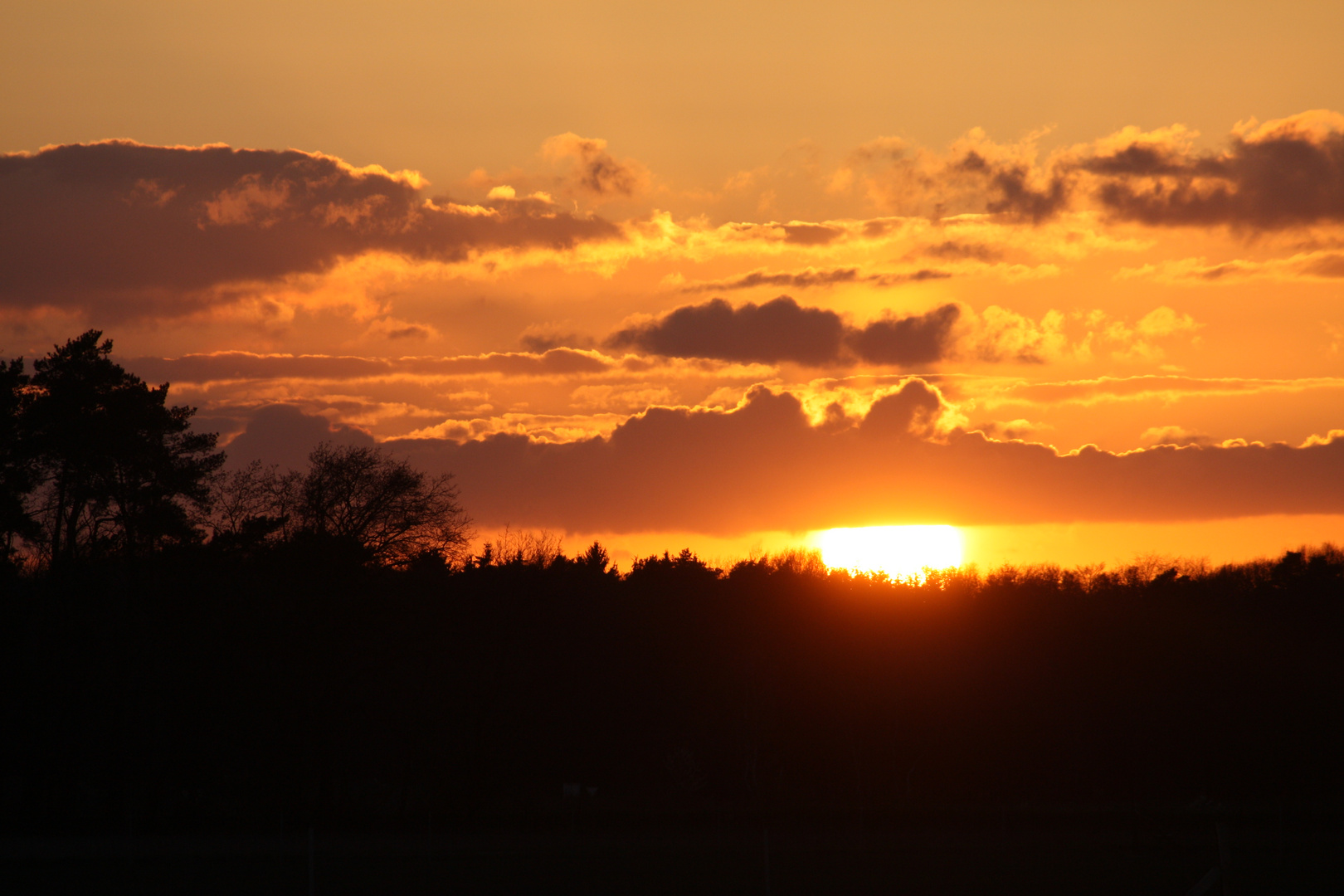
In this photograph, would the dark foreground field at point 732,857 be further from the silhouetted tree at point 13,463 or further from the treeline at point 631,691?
the silhouetted tree at point 13,463

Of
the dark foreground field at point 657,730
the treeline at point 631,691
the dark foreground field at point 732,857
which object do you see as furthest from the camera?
the treeline at point 631,691

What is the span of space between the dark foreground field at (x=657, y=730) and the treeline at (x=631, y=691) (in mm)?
157

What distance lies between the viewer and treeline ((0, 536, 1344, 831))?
53656 mm

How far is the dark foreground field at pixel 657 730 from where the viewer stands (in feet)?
148

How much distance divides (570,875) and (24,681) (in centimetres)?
2563

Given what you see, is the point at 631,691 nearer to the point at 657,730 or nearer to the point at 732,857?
the point at 657,730

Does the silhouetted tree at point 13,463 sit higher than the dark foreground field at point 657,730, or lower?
higher

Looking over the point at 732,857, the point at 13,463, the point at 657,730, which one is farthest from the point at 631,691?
the point at 13,463

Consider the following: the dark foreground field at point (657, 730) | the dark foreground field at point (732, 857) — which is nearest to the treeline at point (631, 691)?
the dark foreground field at point (657, 730)

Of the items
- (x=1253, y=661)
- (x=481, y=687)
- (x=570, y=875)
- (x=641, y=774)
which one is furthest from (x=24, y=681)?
(x=1253, y=661)

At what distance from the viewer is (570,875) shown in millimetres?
40688

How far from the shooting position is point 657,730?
75.1m

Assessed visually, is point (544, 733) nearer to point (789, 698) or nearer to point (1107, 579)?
point (789, 698)

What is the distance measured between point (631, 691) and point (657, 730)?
260 cm
